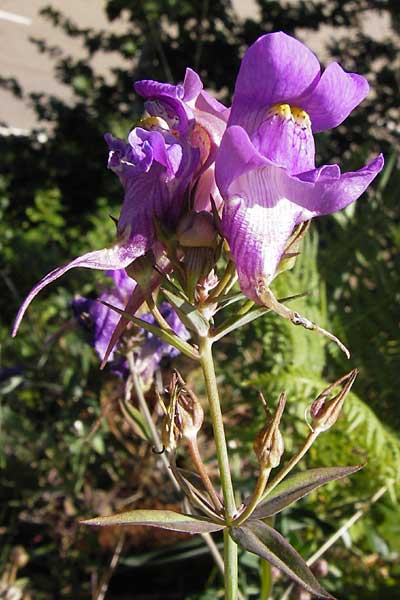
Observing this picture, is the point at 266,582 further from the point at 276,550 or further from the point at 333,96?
the point at 333,96

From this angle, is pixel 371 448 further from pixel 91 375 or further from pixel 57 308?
pixel 57 308

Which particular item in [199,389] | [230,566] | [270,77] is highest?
A: [199,389]

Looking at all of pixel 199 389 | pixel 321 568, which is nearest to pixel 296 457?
pixel 321 568

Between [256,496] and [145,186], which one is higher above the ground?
[145,186]

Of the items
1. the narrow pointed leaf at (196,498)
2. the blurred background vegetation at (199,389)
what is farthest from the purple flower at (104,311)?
the narrow pointed leaf at (196,498)

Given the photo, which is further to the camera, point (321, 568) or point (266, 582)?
point (321, 568)

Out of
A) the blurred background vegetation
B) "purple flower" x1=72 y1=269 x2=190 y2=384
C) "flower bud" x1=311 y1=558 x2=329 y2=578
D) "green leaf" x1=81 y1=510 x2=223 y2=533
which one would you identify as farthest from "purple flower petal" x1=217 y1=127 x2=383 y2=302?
"flower bud" x1=311 y1=558 x2=329 y2=578

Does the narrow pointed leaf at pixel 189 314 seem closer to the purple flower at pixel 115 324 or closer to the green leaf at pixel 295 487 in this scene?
the green leaf at pixel 295 487

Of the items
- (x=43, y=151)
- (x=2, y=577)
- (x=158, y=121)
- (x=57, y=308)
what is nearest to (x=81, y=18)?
(x=43, y=151)
